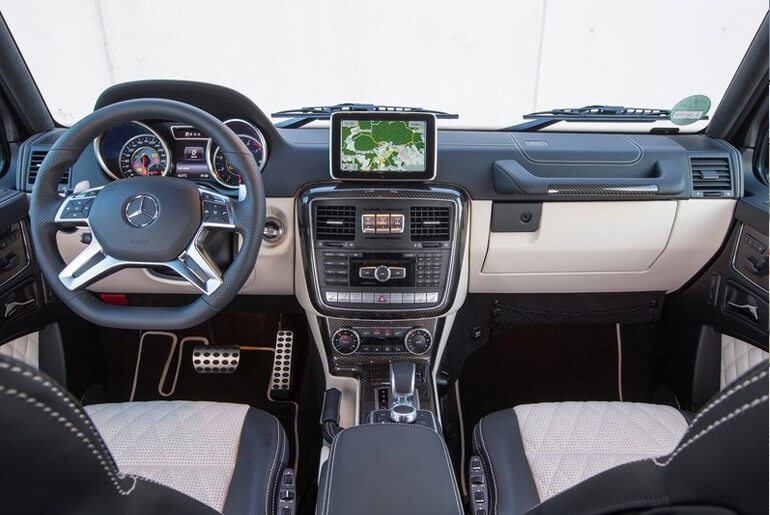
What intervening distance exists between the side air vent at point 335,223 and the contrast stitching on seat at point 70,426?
1.12m

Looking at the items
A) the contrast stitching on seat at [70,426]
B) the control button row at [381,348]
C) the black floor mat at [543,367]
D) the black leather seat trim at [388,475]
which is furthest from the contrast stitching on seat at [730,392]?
the black floor mat at [543,367]

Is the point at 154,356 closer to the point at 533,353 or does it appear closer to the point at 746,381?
the point at 533,353

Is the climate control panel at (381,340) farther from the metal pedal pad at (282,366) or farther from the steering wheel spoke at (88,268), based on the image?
the steering wheel spoke at (88,268)

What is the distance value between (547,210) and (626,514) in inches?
50.9

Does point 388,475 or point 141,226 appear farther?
point 141,226

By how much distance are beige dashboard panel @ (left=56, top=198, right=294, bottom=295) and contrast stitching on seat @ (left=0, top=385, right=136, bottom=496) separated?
1075 mm

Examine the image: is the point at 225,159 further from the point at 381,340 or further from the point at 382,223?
the point at 381,340

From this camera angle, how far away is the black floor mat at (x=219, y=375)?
7.86 feet

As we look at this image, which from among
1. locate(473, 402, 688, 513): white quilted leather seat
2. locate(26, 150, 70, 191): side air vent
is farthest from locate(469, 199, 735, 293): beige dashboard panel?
locate(26, 150, 70, 191): side air vent

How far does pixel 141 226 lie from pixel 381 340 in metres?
0.95

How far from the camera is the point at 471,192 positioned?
1.83m

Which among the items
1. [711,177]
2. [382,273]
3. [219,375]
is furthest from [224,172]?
[711,177]

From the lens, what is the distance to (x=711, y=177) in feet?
6.24

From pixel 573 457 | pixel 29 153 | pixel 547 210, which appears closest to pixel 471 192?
pixel 547 210
